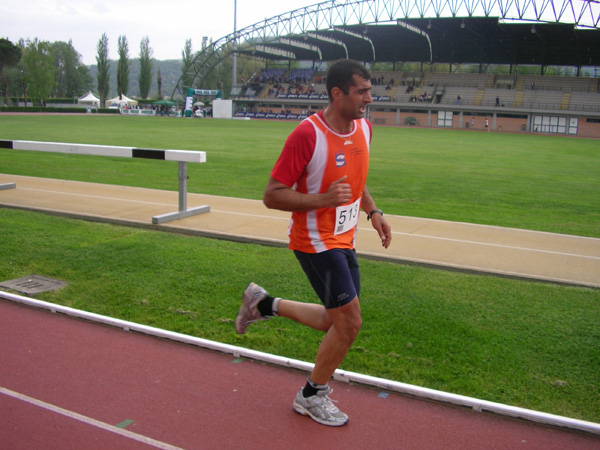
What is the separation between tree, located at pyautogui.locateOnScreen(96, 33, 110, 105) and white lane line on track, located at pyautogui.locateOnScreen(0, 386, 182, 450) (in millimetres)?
103300

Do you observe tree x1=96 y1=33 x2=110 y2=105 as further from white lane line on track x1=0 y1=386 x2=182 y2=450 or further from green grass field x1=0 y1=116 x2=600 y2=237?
white lane line on track x1=0 y1=386 x2=182 y2=450

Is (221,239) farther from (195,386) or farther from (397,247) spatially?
(195,386)

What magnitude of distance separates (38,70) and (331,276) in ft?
300

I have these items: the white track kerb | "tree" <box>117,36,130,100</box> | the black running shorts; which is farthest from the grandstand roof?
the black running shorts

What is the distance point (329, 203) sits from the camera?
3053mm

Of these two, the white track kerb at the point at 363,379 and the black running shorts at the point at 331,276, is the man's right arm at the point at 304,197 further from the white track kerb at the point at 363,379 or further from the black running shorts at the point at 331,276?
the white track kerb at the point at 363,379

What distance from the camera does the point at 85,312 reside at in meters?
4.80

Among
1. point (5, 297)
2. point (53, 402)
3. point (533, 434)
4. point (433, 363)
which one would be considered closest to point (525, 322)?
point (433, 363)

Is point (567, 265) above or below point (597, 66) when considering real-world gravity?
below

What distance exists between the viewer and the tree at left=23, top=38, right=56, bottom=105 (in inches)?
3260

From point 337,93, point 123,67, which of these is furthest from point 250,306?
point 123,67

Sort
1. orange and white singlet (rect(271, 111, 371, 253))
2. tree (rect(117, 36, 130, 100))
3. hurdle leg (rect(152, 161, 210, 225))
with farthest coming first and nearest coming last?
tree (rect(117, 36, 130, 100)) → hurdle leg (rect(152, 161, 210, 225)) → orange and white singlet (rect(271, 111, 371, 253))

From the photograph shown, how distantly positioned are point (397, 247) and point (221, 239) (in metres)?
2.27

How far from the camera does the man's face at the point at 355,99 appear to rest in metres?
3.20
